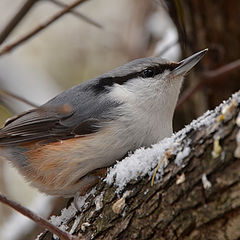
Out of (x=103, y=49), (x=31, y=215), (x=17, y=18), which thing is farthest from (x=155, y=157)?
(x=103, y=49)

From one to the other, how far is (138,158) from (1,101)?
72 centimetres

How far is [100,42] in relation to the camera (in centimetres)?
510

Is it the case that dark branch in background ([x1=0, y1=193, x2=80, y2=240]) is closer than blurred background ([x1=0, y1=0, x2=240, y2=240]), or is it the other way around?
dark branch in background ([x1=0, y1=193, x2=80, y2=240])

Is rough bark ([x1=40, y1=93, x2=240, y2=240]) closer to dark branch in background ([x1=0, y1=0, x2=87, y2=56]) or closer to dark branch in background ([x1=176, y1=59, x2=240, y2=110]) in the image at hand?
dark branch in background ([x1=0, y1=0, x2=87, y2=56])

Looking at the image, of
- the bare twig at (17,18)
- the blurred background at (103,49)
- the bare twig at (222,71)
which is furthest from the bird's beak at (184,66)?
the bare twig at (17,18)

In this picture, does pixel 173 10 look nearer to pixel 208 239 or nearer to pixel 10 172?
pixel 208 239

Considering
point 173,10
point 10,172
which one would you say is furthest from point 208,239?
point 10,172

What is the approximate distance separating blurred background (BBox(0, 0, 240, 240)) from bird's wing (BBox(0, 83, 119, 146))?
0.28m

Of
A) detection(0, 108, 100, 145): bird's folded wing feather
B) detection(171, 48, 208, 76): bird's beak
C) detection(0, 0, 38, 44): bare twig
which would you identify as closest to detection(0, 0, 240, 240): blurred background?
detection(0, 0, 38, 44): bare twig

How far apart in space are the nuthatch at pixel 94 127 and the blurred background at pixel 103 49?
29 cm

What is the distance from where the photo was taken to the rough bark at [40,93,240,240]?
1419 millimetres

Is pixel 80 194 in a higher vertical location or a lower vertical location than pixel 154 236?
higher

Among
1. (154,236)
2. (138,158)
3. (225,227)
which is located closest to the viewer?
(225,227)

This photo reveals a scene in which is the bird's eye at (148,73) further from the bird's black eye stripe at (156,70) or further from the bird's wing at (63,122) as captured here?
the bird's wing at (63,122)
